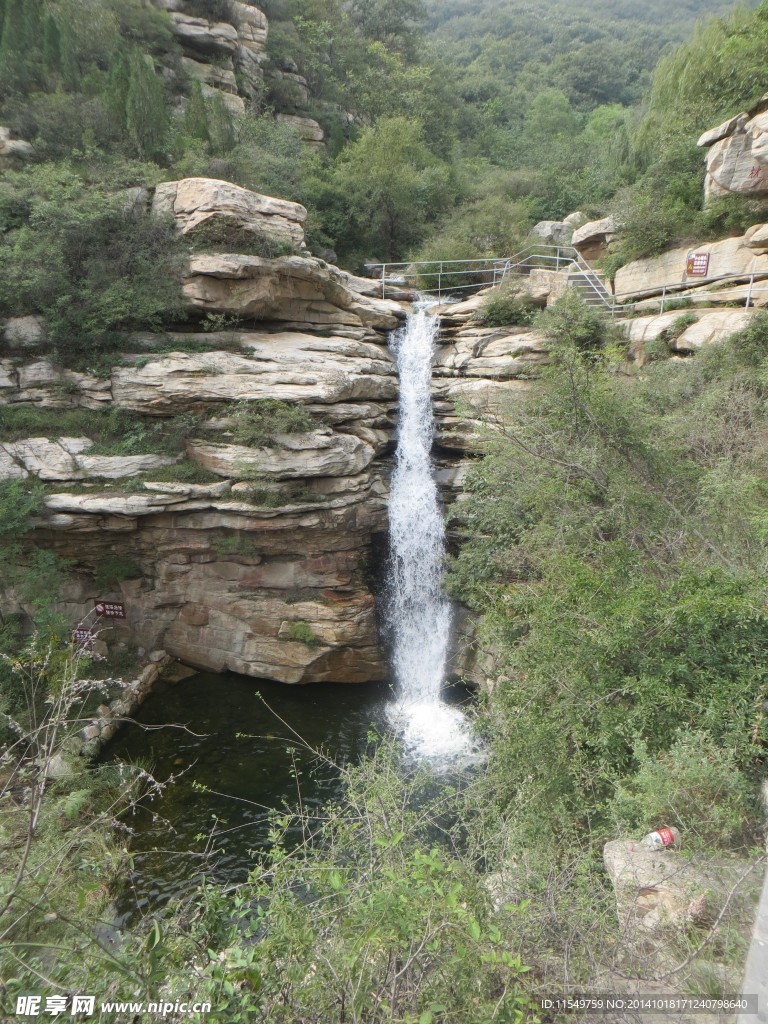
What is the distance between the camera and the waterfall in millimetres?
11602

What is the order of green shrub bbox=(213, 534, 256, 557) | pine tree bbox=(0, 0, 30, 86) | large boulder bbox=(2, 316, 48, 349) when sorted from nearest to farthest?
1. green shrub bbox=(213, 534, 256, 557)
2. large boulder bbox=(2, 316, 48, 349)
3. pine tree bbox=(0, 0, 30, 86)

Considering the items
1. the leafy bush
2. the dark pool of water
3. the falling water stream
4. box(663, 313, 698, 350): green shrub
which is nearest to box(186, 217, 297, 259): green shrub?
the falling water stream

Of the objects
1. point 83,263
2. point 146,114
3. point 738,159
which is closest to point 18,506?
point 83,263

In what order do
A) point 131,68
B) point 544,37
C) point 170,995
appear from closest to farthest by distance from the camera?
point 170,995, point 131,68, point 544,37

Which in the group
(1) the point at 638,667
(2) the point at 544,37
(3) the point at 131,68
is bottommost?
(1) the point at 638,667

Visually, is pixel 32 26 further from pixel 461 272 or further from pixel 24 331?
pixel 461 272

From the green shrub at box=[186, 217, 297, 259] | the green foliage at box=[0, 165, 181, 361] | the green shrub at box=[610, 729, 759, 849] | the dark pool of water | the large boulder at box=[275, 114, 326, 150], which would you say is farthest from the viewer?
the large boulder at box=[275, 114, 326, 150]

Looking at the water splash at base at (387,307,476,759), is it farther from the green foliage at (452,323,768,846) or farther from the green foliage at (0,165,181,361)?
the green foliage at (0,165,181,361)

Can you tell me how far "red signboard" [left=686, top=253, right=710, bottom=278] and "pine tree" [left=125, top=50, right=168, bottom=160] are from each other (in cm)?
1314

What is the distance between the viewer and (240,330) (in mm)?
12148

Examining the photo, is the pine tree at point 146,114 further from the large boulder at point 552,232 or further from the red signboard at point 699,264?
the red signboard at point 699,264

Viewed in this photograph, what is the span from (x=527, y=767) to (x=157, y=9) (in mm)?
24702

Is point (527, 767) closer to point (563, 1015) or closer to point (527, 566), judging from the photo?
point (563, 1015)

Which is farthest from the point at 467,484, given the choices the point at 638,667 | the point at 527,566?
the point at 638,667
